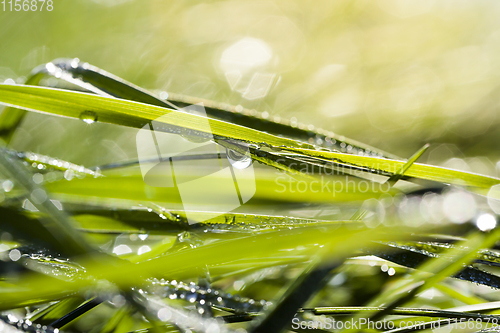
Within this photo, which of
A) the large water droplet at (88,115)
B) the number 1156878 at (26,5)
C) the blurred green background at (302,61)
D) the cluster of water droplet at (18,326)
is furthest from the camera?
the number 1156878 at (26,5)

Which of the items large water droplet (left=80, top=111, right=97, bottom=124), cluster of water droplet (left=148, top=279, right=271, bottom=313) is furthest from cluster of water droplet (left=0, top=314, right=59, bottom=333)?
large water droplet (left=80, top=111, right=97, bottom=124)

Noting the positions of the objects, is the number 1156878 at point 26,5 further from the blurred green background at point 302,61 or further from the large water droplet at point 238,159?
the large water droplet at point 238,159

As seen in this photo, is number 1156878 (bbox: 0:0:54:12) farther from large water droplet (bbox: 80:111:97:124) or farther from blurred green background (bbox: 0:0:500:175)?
large water droplet (bbox: 80:111:97:124)

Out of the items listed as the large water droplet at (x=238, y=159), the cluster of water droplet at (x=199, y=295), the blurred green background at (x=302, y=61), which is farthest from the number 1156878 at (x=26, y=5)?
the cluster of water droplet at (x=199, y=295)

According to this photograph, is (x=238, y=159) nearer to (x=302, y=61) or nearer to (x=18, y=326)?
(x=18, y=326)

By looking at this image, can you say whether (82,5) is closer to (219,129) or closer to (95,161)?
(95,161)

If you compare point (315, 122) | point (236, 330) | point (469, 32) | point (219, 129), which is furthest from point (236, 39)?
point (236, 330)

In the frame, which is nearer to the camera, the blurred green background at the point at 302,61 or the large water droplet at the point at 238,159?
the large water droplet at the point at 238,159
